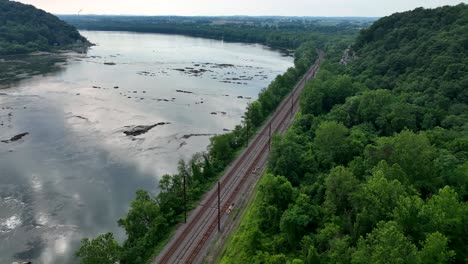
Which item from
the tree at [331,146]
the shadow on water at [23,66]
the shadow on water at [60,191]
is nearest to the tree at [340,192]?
the tree at [331,146]

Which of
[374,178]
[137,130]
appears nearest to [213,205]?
[374,178]

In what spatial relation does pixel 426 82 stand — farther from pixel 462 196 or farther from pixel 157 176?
pixel 157 176

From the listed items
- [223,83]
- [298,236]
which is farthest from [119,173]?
[223,83]

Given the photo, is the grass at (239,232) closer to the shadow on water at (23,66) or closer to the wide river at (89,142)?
the wide river at (89,142)

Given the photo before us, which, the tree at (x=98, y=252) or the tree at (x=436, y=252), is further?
the tree at (x=98, y=252)

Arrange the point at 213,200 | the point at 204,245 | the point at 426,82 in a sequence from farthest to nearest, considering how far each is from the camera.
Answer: the point at 426,82 < the point at 213,200 < the point at 204,245

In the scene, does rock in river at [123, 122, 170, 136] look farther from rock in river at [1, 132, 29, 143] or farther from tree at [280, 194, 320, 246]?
tree at [280, 194, 320, 246]
